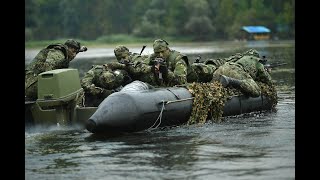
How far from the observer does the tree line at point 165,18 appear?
7931 centimetres

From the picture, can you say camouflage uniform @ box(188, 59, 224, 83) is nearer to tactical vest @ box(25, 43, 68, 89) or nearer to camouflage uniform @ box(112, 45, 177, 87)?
camouflage uniform @ box(112, 45, 177, 87)

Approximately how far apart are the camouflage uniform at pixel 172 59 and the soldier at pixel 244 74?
2.53 ft

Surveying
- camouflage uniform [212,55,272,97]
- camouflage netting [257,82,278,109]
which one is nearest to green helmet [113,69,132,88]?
camouflage uniform [212,55,272,97]

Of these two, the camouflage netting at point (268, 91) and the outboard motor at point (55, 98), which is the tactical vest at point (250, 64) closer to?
the camouflage netting at point (268, 91)

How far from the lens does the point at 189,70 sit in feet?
48.1

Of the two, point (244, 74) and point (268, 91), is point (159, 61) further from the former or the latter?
point (268, 91)

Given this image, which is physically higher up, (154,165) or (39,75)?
(39,75)

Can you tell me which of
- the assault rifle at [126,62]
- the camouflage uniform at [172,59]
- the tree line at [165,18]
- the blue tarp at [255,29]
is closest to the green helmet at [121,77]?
the assault rifle at [126,62]

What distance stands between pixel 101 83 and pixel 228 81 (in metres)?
2.53

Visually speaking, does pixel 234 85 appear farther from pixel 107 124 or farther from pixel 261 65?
pixel 107 124
